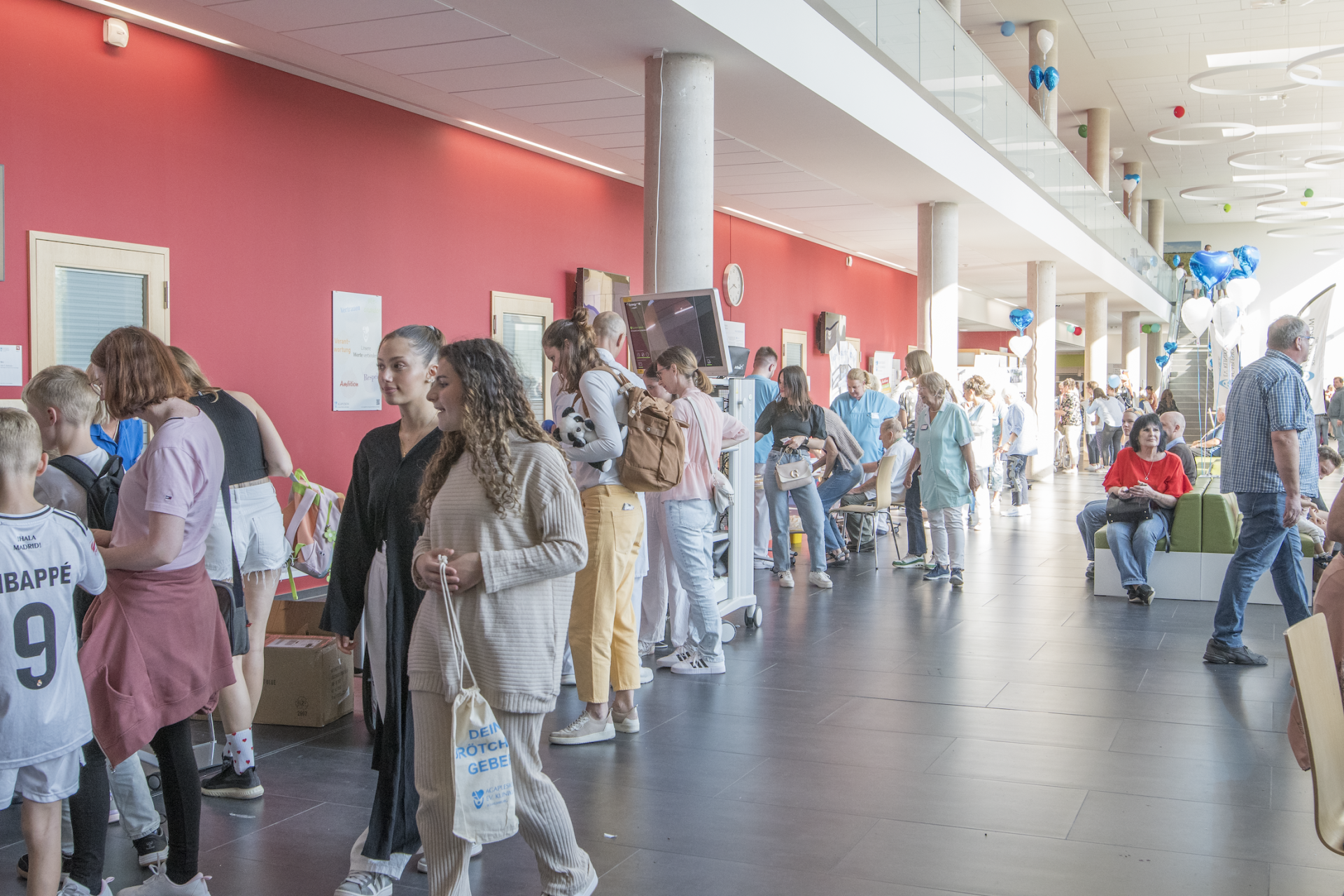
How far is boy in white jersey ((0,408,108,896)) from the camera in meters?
2.50

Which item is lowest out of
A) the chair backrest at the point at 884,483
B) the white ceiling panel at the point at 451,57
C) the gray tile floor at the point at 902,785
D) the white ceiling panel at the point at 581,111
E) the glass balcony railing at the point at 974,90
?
the gray tile floor at the point at 902,785

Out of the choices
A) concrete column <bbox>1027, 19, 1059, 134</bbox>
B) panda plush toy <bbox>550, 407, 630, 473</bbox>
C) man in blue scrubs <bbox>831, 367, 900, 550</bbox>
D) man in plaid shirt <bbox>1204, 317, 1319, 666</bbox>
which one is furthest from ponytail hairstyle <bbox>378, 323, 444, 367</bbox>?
concrete column <bbox>1027, 19, 1059, 134</bbox>

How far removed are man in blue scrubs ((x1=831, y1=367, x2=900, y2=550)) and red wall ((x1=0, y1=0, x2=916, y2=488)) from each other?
8.55ft

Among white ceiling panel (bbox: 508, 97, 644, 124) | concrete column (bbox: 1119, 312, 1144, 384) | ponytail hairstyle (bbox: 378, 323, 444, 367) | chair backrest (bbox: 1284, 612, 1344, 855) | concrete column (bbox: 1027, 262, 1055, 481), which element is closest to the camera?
chair backrest (bbox: 1284, 612, 1344, 855)

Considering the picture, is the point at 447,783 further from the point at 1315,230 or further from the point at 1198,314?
the point at 1315,230

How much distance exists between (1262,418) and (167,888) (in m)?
4.81

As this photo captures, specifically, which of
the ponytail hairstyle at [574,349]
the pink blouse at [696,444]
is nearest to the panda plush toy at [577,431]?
the ponytail hairstyle at [574,349]

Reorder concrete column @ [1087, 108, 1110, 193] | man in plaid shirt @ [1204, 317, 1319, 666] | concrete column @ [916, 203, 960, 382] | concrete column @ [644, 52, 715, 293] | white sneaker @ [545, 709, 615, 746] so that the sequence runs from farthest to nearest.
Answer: concrete column @ [1087, 108, 1110, 193] < concrete column @ [916, 203, 960, 382] < concrete column @ [644, 52, 715, 293] < man in plaid shirt @ [1204, 317, 1319, 666] < white sneaker @ [545, 709, 615, 746]

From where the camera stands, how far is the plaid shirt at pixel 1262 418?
5227 mm

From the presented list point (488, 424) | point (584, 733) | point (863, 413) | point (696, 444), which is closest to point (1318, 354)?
point (863, 413)

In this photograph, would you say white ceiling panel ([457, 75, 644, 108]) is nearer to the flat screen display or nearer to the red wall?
the red wall

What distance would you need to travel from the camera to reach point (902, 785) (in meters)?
3.86

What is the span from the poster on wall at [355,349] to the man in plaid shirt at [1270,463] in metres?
5.12

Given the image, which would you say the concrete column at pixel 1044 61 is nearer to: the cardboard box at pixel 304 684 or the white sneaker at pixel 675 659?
the white sneaker at pixel 675 659
